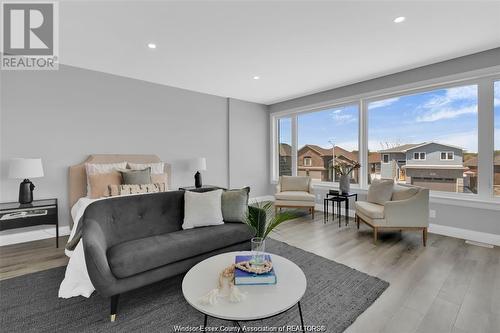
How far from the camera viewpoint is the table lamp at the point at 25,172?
9.62 feet

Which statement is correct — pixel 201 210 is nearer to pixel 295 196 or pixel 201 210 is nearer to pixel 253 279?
pixel 253 279

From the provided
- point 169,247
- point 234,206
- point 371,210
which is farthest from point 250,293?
point 371,210

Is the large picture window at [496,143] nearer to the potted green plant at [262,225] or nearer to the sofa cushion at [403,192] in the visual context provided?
the sofa cushion at [403,192]

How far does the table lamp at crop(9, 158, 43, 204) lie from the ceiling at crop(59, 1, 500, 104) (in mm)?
1560

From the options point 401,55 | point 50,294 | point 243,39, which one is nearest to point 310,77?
point 401,55

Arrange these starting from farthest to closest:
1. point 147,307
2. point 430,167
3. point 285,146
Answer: point 285,146, point 430,167, point 147,307

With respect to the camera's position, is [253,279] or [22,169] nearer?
[253,279]

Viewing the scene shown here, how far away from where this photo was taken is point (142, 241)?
213 cm

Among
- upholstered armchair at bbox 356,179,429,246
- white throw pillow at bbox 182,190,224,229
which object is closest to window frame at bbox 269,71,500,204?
upholstered armchair at bbox 356,179,429,246

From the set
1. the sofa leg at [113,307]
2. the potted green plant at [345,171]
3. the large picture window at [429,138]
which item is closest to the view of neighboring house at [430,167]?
the large picture window at [429,138]

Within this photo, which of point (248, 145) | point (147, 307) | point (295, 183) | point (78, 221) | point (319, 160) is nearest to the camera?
point (147, 307)

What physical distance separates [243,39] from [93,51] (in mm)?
2083

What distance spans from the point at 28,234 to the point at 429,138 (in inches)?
256

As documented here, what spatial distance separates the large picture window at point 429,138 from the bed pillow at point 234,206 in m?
3.00
